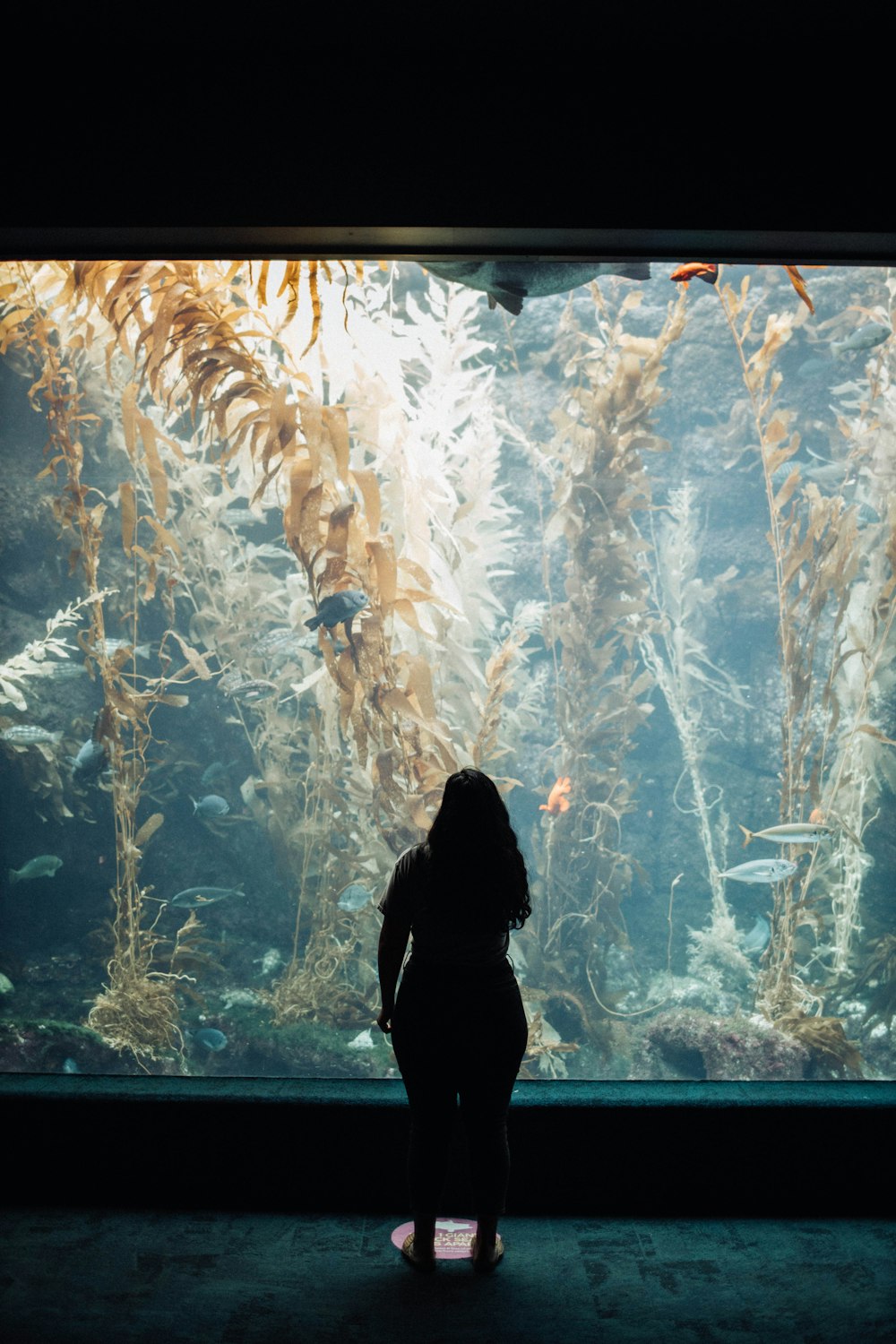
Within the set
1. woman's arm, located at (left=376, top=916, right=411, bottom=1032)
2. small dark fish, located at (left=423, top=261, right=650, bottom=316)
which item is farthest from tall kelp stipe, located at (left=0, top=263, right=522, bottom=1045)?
woman's arm, located at (left=376, top=916, right=411, bottom=1032)

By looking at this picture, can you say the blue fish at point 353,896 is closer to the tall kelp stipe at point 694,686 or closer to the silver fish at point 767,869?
the silver fish at point 767,869

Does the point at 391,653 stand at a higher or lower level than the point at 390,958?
higher

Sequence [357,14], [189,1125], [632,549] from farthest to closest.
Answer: [632,549] → [189,1125] → [357,14]

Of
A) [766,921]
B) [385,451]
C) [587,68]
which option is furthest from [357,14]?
[766,921]

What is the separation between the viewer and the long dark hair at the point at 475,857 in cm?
192

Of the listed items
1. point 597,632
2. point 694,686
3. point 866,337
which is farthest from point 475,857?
point 694,686

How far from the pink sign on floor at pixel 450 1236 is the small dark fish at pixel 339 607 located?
1.88m

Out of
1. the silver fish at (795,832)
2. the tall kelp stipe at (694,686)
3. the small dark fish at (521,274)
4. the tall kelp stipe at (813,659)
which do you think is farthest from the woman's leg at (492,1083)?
the tall kelp stipe at (694,686)

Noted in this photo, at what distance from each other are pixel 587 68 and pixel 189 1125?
2870 millimetres

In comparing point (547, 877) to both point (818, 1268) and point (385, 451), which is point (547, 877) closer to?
point (385, 451)

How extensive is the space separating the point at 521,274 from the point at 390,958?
180 centimetres

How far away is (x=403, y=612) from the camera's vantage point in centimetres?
343

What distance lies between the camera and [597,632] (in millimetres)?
5211

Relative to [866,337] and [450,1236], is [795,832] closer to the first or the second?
[866,337]
